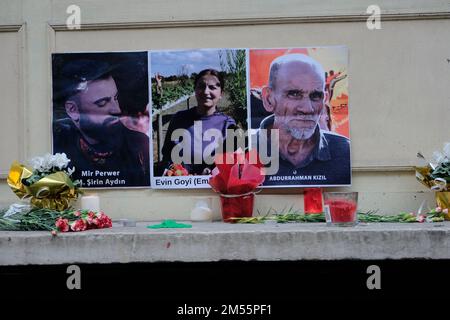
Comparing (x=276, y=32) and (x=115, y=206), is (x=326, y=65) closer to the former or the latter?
(x=276, y=32)

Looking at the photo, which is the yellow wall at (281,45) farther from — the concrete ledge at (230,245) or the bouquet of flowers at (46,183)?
the concrete ledge at (230,245)

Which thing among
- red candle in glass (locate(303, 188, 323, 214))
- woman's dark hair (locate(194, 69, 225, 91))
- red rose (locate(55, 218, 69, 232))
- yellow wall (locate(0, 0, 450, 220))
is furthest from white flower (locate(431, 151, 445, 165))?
red rose (locate(55, 218, 69, 232))

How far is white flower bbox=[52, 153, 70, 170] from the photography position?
4297 millimetres

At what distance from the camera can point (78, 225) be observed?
364 cm

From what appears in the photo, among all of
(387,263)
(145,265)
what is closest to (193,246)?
(145,265)

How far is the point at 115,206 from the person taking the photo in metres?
4.61

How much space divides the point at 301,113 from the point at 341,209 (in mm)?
1126

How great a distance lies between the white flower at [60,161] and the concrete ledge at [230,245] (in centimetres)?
89

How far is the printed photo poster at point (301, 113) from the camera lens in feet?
15.0

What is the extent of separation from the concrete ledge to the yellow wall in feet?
3.67

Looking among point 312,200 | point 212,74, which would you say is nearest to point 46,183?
point 212,74

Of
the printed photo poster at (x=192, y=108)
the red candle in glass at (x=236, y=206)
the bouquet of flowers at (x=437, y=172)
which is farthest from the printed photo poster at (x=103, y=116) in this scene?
the bouquet of flowers at (x=437, y=172)

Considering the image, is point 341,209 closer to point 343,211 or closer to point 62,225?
point 343,211

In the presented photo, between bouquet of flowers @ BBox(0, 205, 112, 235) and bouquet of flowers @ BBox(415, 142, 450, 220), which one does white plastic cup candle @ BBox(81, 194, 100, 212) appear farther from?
bouquet of flowers @ BBox(415, 142, 450, 220)
